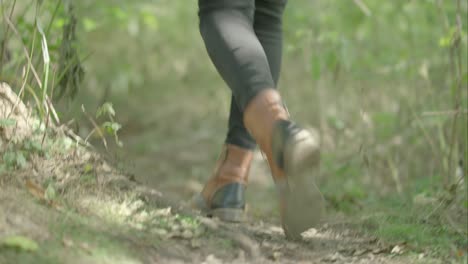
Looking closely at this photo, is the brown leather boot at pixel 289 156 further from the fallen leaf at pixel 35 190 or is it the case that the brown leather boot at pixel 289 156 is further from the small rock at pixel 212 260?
the fallen leaf at pixel 35 190

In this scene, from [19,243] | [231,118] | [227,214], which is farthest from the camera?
[231,118]

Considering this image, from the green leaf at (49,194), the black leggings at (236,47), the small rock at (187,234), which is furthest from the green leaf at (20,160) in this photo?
the black leggings at (236,47)

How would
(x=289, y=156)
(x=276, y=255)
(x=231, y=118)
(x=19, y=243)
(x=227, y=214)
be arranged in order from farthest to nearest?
(x=231, y=118)
(x=227, y=214)
(x=276, y=255)
(x=289, y=156)
(x=19, y=243)

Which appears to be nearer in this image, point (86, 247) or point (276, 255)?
point (86, 247)

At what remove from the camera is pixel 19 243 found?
1.37 metres

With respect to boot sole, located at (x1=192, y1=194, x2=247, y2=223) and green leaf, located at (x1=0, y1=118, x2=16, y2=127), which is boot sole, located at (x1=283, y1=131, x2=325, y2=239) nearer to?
boot sole, located at (x1=192, y1=194, x2=247, y2=223)

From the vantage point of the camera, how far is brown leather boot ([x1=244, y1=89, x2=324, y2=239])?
63.1 inches

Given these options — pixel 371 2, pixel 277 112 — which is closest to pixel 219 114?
pixel 371 2

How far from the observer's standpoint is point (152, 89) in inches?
216

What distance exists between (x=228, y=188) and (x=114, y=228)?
0.57 metres

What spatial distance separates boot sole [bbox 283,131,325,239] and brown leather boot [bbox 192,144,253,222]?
0.43 meters

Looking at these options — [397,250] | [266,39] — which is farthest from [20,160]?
[397,250]

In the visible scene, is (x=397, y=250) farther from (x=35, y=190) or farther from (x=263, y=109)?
(x=35, y=190)

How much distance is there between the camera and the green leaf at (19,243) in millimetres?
1367
